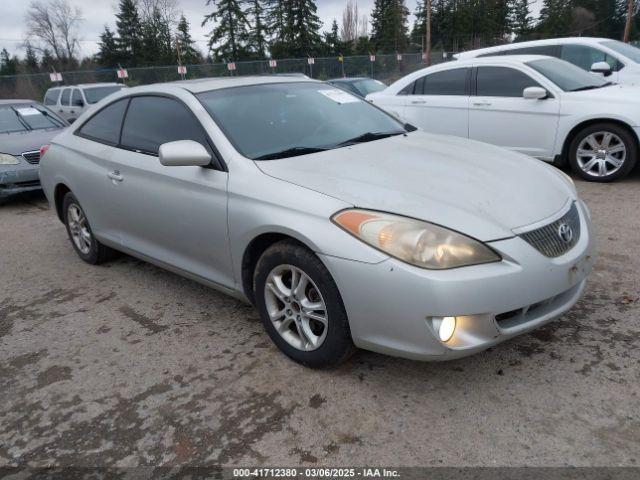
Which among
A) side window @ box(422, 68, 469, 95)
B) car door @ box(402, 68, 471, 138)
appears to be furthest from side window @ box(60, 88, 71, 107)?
side window @ box(422, 68, 469, 95)

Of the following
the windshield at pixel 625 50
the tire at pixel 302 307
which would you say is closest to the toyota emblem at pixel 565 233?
the tire at pixel 302 307

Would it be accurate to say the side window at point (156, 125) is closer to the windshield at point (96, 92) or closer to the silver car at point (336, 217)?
the silver car at point (336, 217)

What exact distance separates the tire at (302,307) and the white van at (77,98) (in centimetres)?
1380

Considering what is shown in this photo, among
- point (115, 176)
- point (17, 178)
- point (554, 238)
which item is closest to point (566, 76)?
point (554, 238)

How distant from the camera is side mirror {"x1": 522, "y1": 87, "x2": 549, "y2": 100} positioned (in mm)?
6309

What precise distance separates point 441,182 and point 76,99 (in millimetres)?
15149

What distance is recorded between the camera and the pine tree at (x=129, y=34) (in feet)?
169

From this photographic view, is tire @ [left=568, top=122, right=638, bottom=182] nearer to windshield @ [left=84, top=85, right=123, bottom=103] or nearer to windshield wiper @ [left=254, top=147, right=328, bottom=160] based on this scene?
windshield wiper @ [left=254, top=147, right=328, bottom=160]

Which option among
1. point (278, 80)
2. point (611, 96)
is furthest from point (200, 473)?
point (611, 96)

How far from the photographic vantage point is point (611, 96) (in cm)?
616

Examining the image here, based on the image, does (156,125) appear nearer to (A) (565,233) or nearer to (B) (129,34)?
(A) (565,233)

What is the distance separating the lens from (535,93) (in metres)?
6.32

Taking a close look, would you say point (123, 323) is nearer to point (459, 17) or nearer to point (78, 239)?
point (78, 239)

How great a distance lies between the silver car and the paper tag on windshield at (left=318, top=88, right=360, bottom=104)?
0.02 metres
